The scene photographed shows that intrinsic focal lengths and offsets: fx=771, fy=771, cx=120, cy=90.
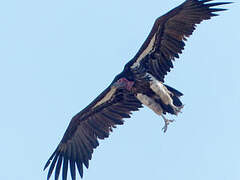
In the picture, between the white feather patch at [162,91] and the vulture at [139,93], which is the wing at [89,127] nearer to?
the vulture at [139,93]

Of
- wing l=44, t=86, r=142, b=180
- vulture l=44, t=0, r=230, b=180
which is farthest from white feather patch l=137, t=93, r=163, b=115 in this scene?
wing l=44, t=86, r=142, b=180

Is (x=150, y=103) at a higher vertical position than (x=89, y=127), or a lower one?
lower

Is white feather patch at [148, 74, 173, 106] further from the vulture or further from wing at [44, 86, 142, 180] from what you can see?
wing at [44, 86, 142, 180]

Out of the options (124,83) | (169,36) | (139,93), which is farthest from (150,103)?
(169,36)

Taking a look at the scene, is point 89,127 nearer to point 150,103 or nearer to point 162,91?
point 150,103

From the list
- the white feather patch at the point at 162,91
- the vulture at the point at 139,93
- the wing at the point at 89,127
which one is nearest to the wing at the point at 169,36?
the vulture at the point at 139,93

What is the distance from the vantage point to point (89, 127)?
26.8 m

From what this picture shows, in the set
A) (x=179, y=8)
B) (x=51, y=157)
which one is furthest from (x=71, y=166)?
(x=179, y=8)

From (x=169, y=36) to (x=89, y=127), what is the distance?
4.43 metres

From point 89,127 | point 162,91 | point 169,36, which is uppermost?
point 169,36

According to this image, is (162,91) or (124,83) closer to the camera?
(162,91)

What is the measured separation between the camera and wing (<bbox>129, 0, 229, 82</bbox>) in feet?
80.2

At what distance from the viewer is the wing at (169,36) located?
24.4 metres

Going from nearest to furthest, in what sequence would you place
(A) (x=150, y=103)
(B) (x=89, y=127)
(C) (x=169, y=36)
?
(A) (x=150, y=103), (C) (x=169, y=36), (B) (x=89, y=127)
